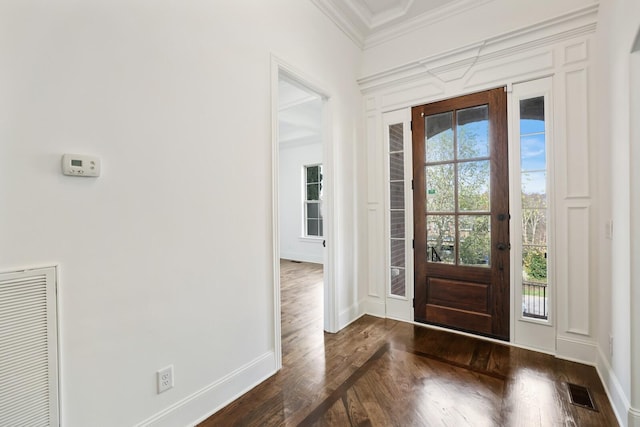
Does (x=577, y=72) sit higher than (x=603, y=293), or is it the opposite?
(x=577, y=72)

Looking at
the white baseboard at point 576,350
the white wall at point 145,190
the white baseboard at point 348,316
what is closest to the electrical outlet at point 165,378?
the white wall at point 145,190

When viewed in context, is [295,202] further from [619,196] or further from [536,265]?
[619,196]

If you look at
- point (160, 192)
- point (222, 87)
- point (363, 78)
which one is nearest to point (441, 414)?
point (160, 192)

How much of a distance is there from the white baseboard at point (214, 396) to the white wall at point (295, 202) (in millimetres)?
4772

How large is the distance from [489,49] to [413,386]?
9.60ft

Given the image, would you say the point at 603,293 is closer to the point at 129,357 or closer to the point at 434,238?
the point at 434,238

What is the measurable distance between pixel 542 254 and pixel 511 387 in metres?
1.15

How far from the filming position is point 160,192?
157 cm

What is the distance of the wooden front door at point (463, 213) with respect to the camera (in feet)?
8.73

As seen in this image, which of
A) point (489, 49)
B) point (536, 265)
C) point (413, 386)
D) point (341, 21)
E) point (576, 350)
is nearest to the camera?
point (413, 386)

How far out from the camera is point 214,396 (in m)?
1.81

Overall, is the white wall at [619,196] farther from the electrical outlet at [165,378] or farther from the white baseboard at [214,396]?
the electrical outlet at [165,378]

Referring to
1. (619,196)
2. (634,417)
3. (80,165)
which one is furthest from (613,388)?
(80,165)

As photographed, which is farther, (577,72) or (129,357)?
(577,72)
